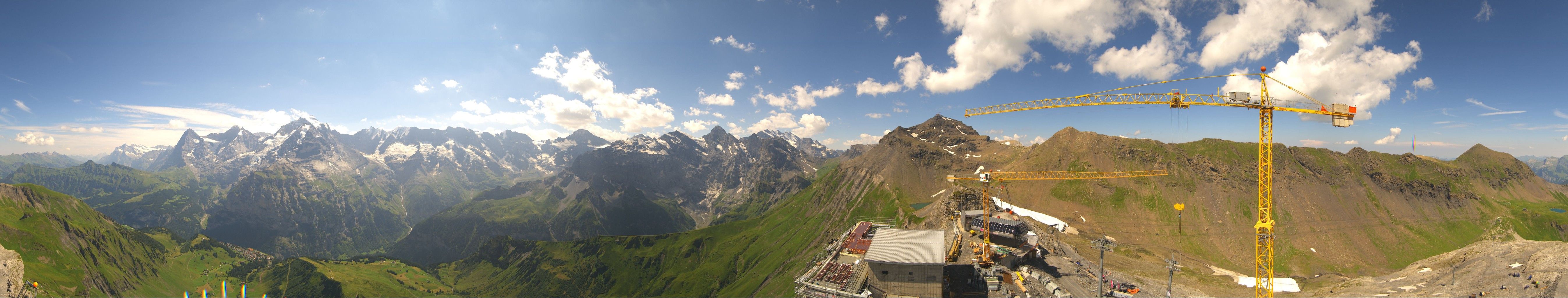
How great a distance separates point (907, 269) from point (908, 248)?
2.95m

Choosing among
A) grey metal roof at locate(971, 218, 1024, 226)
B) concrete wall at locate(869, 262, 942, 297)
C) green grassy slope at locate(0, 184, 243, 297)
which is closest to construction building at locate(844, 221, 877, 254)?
concrete wall at locate(869, 262, 942, 297)

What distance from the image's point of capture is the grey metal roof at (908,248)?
179 feet

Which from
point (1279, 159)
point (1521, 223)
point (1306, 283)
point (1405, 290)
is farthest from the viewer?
point (1279, 159)

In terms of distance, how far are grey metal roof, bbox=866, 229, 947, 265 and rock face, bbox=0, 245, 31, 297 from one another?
17079 cm

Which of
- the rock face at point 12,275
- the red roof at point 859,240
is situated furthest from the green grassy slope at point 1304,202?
the rock face at point 12,275

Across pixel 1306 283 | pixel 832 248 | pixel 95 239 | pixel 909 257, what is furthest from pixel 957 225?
pixel 95 239

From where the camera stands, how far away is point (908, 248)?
57156 mm

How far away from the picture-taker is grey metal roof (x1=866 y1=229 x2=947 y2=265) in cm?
5462

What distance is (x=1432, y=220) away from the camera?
138m

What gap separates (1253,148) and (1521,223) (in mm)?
64534

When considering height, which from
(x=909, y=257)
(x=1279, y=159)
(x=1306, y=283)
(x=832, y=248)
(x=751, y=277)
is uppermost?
(x=1279, y=159)

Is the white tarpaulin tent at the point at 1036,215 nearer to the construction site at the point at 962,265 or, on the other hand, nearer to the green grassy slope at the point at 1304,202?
the green grassy slope at the point at 1304,202

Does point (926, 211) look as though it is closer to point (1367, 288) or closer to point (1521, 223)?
point (1367, 288)

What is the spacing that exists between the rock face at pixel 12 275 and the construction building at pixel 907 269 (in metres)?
170
